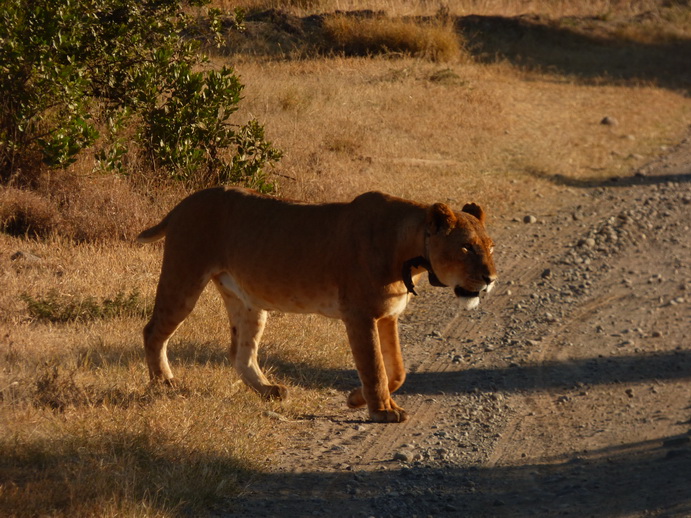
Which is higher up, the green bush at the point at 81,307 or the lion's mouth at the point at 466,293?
the lion's mouth at the point at 466,293

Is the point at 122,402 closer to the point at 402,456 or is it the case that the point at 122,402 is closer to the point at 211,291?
the point at 402,456

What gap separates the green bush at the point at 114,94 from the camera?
9.02m

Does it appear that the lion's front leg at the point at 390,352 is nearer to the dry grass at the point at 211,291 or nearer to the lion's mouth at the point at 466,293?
the dry grass at the point at 211,291

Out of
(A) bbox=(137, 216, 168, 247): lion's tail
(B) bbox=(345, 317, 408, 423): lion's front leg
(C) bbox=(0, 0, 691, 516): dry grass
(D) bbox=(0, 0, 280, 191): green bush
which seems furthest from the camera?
(D) bbox=(0, 0, 280, 191): green bush

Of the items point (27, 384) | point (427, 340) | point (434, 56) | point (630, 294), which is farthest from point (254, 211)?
point (434, 56)

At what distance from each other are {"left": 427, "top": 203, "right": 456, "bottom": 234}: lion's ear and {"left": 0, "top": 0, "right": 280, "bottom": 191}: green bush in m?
4.60

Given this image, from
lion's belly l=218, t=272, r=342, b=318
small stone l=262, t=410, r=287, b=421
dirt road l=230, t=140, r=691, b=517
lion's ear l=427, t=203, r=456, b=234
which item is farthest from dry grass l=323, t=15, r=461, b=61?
lion's ear l=427, t=203, r=456, b=234

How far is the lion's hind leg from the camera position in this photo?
20.6ft

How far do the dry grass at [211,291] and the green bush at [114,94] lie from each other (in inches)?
17.3

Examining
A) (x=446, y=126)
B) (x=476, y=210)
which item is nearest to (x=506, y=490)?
(x=476, y=210)

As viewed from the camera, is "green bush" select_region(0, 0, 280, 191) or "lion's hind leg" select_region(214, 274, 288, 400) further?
"green bush" select_region(0, 0, 280, 191)

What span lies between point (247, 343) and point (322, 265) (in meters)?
0.87

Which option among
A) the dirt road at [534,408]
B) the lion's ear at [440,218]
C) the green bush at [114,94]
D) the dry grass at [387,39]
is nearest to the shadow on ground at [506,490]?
the dirt road at [534,408]

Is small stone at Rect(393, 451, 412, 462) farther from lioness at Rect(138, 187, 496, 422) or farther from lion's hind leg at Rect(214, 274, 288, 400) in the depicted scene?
lion's hind leg at Rect(214, 274, 288, 400)
